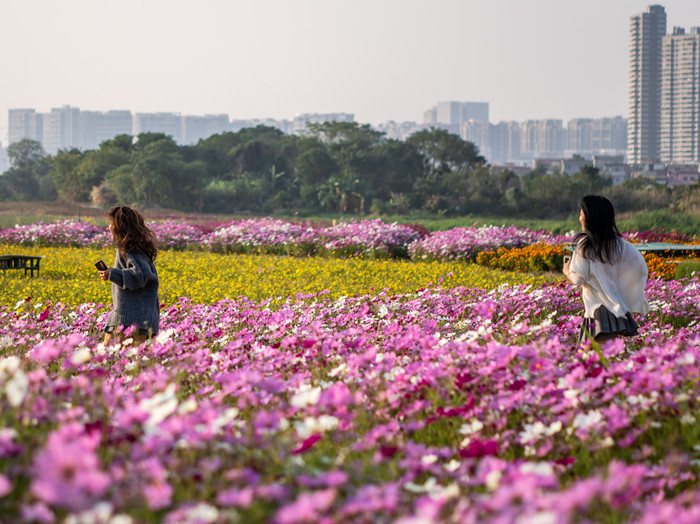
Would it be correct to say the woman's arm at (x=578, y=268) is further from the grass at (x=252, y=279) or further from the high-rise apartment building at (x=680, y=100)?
the high-rise apartment building at (x=680, y=100)

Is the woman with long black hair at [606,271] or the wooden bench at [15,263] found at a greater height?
the woman with long black hair at [606,271]

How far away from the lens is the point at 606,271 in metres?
4.69

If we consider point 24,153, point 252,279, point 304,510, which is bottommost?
point 252,279

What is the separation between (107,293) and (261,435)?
7.06 meters

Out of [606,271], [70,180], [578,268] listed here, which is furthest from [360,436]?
[70,180]

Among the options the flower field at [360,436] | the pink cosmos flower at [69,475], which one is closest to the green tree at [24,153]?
the flower field at [360,436]

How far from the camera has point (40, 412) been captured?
2129 millimetres

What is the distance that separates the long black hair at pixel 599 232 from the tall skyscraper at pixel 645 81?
7773 inches

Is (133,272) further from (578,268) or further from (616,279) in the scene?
(616,279)

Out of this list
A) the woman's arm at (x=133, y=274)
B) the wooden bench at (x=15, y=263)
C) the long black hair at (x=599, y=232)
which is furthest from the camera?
the wooden bench at (x=15, y=263)

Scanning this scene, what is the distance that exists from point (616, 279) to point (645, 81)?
666 ft

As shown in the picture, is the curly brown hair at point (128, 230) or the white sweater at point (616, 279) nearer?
the white sweater at point (616, 279)

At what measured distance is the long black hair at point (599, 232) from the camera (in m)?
4.61

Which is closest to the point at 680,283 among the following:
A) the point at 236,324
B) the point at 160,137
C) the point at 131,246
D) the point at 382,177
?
the point at 236,324
